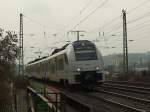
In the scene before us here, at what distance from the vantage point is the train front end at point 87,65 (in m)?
28.9

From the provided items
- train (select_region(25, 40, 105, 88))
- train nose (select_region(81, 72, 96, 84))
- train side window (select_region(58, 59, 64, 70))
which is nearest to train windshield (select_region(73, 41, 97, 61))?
train (select_region(25, 40, 105, 88))

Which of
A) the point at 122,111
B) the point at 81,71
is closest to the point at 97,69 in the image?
the point at 81,71

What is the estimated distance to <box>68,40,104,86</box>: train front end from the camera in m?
28.9

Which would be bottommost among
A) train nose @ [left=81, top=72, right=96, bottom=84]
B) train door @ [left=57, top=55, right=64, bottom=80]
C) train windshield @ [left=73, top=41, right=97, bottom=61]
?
train nose @ [left=81, top=72, right=96, bottom=84]

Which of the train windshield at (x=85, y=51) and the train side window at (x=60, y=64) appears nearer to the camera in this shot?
the train windshield at (x=85, y=51)

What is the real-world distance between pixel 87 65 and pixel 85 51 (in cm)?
111

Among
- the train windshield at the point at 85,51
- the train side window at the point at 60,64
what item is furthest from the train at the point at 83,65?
the train side window at the point at 60,64

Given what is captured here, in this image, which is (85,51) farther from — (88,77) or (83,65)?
(88,77)

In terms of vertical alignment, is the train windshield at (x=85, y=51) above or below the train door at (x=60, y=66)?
above

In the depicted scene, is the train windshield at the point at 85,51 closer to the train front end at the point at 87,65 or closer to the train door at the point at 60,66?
the train front end at the point at 87,65

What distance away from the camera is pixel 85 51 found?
2972 centimetres

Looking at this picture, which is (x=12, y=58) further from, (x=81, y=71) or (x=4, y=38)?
(x=81, y=71)

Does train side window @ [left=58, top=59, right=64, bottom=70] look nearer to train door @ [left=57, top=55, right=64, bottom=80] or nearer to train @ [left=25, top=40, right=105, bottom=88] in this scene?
train door @ [left=57, top=55, right=64, bottom=80]

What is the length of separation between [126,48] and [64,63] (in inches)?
782
